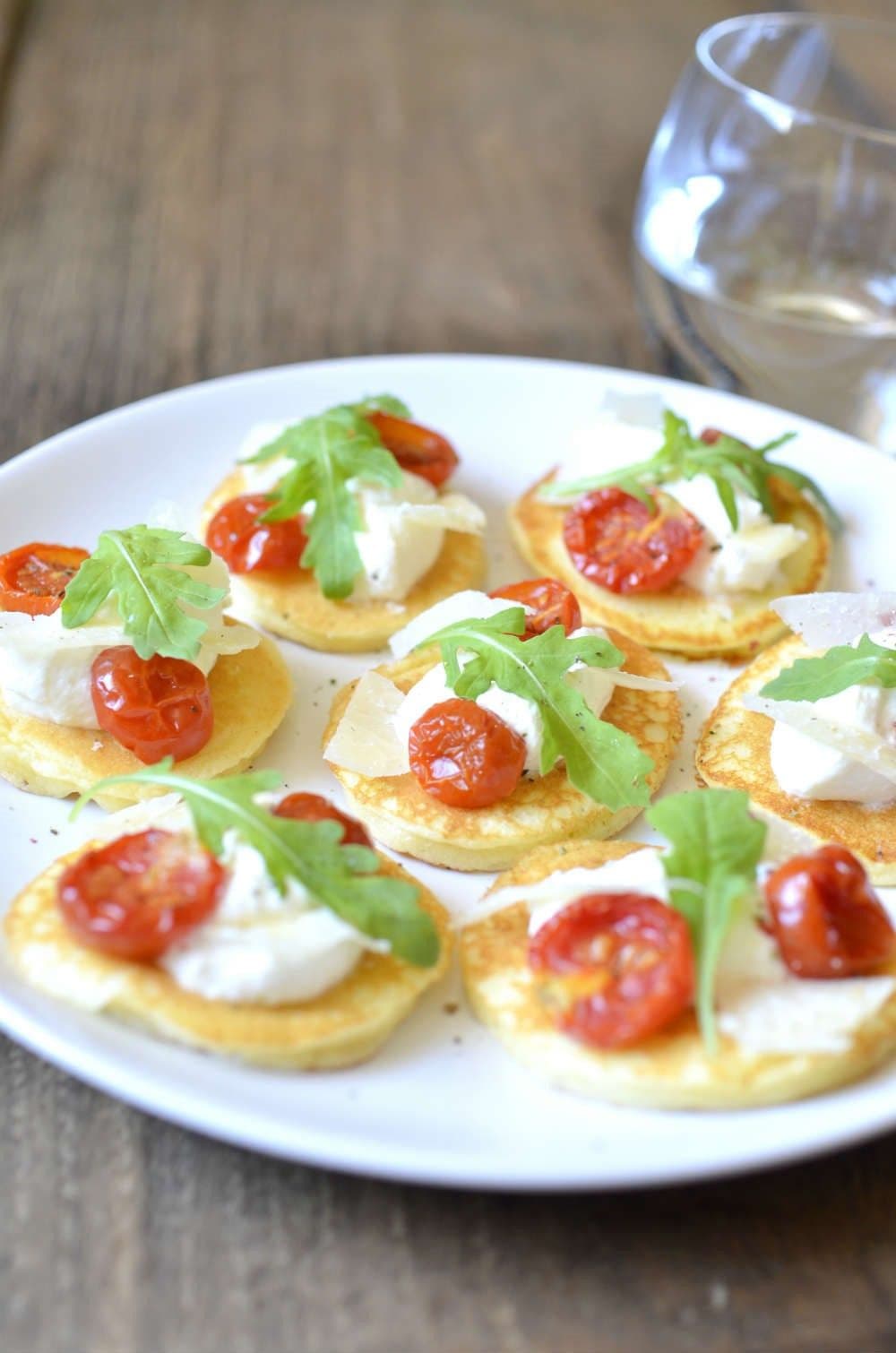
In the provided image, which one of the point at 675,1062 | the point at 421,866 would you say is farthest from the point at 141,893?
the point at 675,1062

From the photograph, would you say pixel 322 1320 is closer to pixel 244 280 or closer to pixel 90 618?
pixel 90 618

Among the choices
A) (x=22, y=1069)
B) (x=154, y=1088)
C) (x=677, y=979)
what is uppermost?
(x=677, y=979)

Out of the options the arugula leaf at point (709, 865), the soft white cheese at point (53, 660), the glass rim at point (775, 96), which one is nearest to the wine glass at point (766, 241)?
the glass rim at point (775, 96)

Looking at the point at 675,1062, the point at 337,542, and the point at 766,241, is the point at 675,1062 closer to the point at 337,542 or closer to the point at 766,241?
the point at 337,542

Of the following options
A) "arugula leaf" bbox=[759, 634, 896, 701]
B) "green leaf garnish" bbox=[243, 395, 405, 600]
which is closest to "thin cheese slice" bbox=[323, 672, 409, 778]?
"green leaf garnish" bbox=[243, 395, 405, 600]

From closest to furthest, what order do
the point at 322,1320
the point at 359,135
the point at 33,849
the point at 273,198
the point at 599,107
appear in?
the point at 322,1320 → the point at 33,849 → the point at 273,198 → the point at 359,135 → the point at 599,107

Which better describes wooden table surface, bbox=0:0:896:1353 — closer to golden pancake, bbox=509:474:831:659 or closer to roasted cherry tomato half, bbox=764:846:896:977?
roasted cherry tomato half, bbox=764:846:896:977

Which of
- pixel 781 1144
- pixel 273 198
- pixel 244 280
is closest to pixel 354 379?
pixel 244 280
